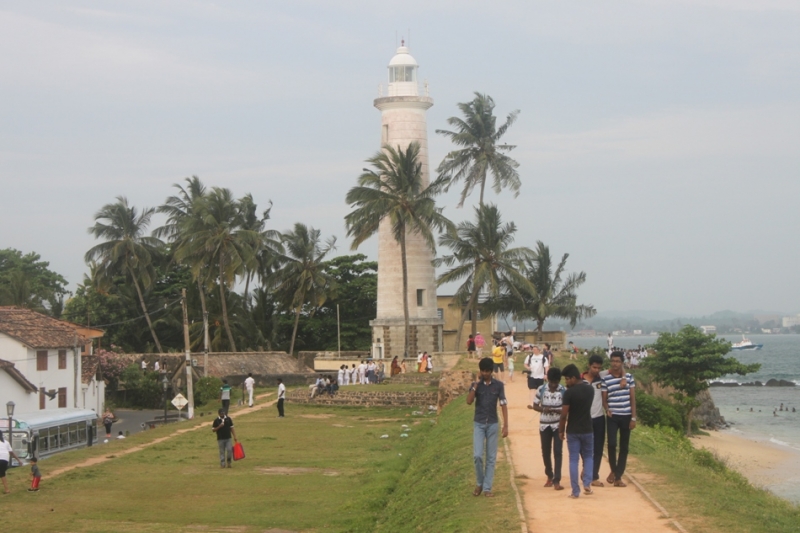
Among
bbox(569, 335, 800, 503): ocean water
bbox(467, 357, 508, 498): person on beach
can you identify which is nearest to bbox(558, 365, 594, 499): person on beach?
bbox(467, 357, 508, 498): person on beach

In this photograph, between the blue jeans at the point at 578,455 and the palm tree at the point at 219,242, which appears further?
the palm tree at the point at 219,242

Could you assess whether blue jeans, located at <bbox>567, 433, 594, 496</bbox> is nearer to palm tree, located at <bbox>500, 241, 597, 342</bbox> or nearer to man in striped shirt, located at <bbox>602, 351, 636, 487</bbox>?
man in striped shirt, located at <bbox>602, 351, 636, 487</bbox>

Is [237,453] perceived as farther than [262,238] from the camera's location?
No

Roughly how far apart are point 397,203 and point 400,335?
21.0 feet

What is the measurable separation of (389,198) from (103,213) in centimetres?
2005

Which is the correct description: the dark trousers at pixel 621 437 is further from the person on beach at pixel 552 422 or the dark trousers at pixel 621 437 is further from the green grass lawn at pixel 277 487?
the green grass lawn at pixel 277 487

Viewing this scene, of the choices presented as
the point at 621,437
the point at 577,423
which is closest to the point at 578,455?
the point at 577,423

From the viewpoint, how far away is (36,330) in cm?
4006

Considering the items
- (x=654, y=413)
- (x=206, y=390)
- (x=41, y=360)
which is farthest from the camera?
(x=206, y=390)

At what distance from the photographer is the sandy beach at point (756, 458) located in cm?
2988

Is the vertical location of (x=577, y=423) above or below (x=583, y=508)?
above

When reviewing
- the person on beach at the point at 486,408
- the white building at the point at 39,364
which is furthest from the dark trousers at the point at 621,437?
the white building at the point at 39,364

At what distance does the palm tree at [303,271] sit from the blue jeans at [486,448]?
143ft

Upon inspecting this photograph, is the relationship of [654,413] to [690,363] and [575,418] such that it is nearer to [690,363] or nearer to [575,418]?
[690,363]
